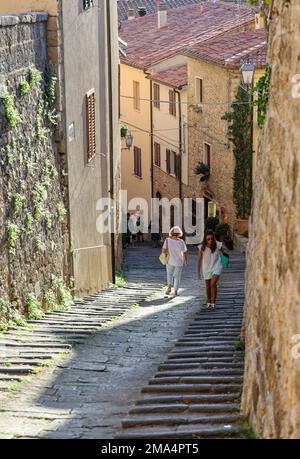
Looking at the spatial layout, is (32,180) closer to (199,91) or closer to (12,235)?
(12,235)

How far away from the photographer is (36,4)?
16.8 m

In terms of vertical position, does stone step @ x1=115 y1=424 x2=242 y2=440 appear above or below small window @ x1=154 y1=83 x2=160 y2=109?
above

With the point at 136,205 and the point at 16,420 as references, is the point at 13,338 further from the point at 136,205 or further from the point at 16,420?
the point at 136,205

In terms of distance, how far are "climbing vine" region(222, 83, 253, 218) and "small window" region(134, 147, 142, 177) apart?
10816 mm

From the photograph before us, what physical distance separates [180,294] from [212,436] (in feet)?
41.8

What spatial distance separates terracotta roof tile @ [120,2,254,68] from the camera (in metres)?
41.1

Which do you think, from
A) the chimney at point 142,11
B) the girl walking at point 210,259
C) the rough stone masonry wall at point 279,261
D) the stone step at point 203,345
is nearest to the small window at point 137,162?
the chimney at point 142,11

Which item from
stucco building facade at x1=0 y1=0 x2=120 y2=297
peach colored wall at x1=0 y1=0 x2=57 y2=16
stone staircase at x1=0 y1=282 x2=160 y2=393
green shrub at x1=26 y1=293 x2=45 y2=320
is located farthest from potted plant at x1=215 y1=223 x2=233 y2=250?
green shrub at x1=26 y1=293 x2=45 y2=320

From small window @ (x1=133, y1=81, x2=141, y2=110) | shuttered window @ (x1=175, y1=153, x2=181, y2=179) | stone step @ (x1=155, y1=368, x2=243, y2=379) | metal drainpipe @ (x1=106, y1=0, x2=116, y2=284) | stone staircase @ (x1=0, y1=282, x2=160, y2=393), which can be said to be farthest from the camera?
small window @ (x1=133, y1=81, x2=141, y2=110)

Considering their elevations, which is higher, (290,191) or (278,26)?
(278,26)

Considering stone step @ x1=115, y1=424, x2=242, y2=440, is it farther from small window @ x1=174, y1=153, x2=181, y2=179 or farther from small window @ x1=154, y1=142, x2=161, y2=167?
small window @ x1=154, y1=142, x2=161, y2=167

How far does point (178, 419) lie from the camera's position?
8.05 metres

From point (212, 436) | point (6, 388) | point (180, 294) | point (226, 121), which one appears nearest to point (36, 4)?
point (180, 294)

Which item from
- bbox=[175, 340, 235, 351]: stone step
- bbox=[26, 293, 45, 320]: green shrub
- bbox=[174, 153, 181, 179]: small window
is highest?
bbox=[175, 340, 235, 351]: stone step
